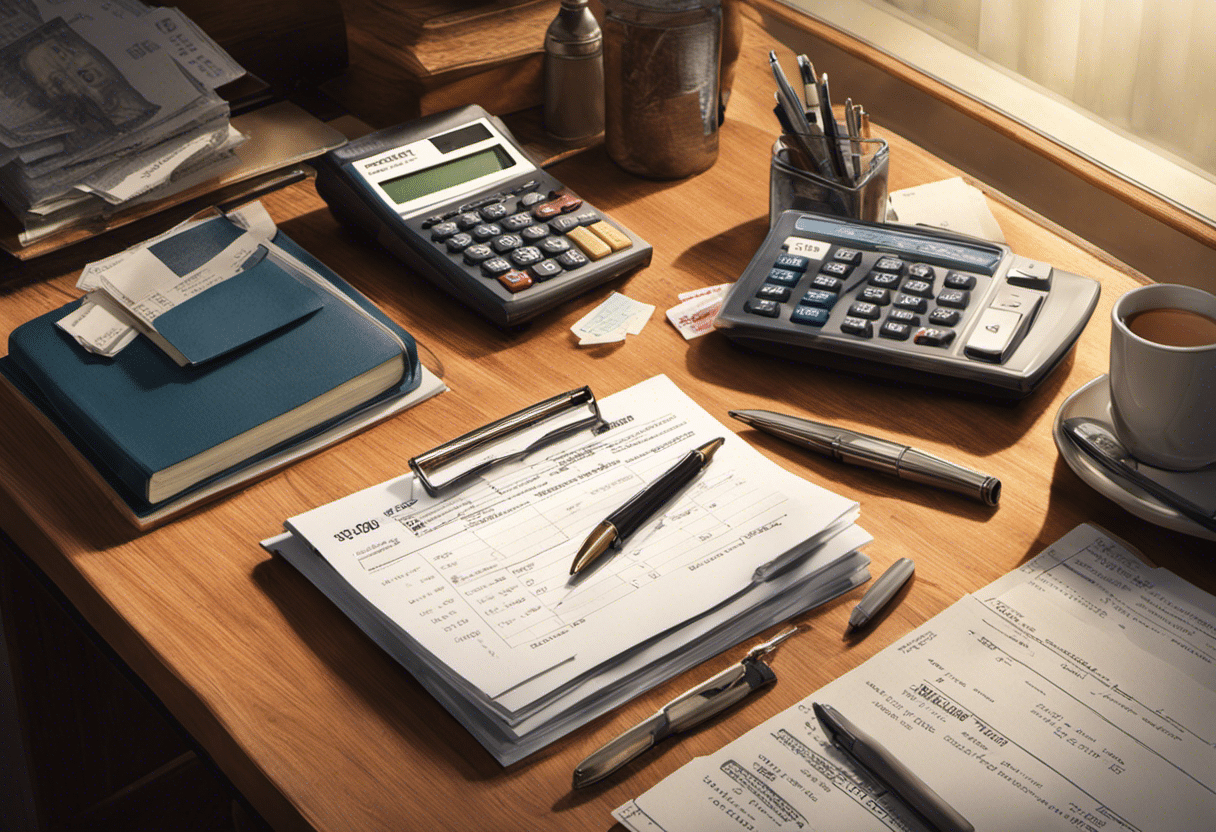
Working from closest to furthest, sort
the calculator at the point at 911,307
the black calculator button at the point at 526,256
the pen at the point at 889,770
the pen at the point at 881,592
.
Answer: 1. the pen at the point at 889,770
2. the pen at the point at 881,592
3. the calculator at the point at 911,307
4. the black calculator button at the point at 526,256

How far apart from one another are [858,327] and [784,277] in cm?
8

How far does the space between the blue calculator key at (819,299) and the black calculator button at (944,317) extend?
0.24 feet

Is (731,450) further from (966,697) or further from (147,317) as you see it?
(147,317)

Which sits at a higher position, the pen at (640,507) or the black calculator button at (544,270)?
the black calculator button at (544,270)


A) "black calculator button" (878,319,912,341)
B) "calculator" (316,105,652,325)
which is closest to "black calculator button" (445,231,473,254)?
"calculator" (316,105,652,325)

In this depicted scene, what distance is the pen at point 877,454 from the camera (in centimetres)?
69

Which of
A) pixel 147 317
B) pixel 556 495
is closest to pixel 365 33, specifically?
pixel 147 317

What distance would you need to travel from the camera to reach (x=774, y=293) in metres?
0.81

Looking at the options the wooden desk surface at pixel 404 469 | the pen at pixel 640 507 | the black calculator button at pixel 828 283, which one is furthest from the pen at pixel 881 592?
the black calculator button at pixel 828 283

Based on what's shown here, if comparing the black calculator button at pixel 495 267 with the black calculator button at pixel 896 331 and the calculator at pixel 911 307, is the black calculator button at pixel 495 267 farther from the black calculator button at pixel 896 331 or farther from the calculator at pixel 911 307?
the black calculator button at pixel 896 331

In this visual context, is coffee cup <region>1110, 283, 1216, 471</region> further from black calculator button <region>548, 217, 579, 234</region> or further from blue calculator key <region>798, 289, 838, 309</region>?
black calculator button <region>548, 217, 579, 234</region>

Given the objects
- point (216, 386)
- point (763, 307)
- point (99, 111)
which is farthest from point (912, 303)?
→ point (99, 111)

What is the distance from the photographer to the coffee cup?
621 millimetres

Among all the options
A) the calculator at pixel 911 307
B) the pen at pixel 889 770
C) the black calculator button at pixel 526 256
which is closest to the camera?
the pen at pixel 889 770
